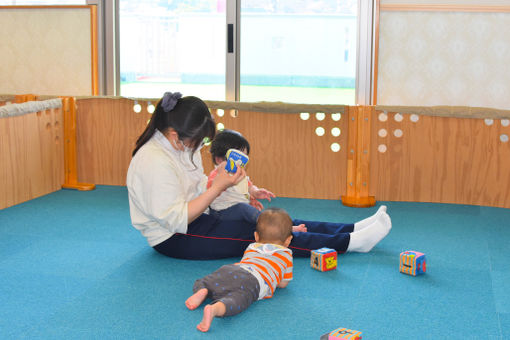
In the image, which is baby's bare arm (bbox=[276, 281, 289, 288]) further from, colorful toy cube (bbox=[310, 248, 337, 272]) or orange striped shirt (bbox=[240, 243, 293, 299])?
colorful toy cube (bbox=[310, 248, 337, 272])

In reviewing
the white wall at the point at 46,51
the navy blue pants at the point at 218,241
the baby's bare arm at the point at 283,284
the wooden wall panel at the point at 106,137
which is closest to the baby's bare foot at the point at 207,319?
the baby's bare arm at the point at 283,284

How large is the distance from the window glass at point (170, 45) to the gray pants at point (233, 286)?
2619 mm

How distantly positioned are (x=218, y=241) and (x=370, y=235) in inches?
26.2

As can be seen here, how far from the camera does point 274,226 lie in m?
2.26

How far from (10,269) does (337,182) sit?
205 centimetres

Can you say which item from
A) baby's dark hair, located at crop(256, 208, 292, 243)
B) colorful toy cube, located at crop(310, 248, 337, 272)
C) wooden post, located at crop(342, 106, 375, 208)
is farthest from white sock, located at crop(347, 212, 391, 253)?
wooden post, located at crop(342, 106, 375, 208)

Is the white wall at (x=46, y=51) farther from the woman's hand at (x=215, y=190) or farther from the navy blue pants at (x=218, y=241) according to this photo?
the woman's hand at (x=215, y=190)

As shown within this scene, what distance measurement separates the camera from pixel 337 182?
3746 mm

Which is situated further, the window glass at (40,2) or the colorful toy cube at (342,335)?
the window glass at (40,2)

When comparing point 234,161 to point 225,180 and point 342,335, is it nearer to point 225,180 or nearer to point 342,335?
point 225,180

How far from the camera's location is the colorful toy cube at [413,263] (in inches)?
91.8

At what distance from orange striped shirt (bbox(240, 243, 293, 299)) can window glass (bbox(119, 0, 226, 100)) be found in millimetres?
2466

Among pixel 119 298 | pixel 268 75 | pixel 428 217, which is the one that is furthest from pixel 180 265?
pixel 268 75

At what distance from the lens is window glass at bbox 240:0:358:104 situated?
4215 mm
